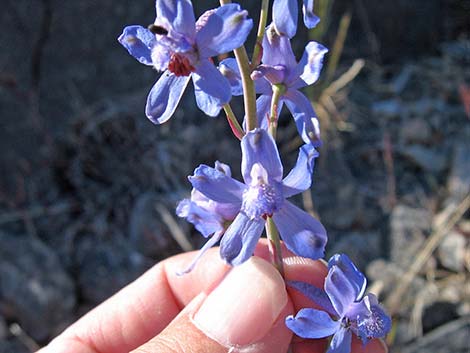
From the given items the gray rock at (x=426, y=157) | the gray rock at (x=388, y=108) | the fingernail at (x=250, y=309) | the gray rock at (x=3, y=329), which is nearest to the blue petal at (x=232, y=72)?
the fingernail at (x=250, y=309)

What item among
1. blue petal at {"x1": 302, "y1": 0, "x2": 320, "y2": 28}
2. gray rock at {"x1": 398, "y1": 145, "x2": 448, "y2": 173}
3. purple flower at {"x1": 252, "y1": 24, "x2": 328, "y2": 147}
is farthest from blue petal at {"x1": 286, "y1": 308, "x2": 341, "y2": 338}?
gray rock at {"x1": 398, "y1": 145, "x2": 448, "y2": 173}

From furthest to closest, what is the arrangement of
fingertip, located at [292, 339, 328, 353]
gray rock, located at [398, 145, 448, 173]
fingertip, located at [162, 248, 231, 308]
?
1. gray rock, located at [398, 145, 448, 173]
2. fingertip, located at [162, 248, 231, 308]
3. fingertip, located at [292, 339, 328, 353]

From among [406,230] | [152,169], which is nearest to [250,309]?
[406,230]

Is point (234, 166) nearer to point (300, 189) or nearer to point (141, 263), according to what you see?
point (141, 263)

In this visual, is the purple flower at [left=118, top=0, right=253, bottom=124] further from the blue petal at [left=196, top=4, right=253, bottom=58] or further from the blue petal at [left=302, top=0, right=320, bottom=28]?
the blue petal at [left=302, top=0, right=320, bottom=28]

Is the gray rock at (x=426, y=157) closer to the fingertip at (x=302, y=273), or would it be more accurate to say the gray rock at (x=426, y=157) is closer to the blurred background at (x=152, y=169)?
the blurred background at (x=152, y=169)
